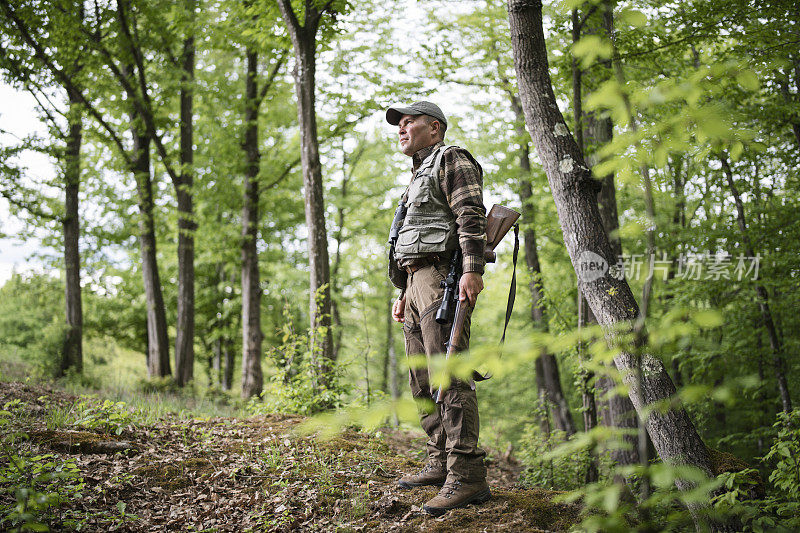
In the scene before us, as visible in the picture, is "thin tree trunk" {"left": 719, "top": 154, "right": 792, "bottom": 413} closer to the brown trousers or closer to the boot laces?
the brown trousers

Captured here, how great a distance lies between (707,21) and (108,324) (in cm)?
2106

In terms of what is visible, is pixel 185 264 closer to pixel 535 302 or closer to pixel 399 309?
pixel 535 302

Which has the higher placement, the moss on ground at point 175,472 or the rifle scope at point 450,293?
the rifle scope at point 450,293

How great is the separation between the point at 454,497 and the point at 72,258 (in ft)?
A: 38.7

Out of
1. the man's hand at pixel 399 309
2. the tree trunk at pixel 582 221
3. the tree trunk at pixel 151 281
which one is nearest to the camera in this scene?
the tree trunk at pixel 582 221

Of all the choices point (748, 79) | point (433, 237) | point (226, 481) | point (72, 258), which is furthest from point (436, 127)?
point (72, 258)

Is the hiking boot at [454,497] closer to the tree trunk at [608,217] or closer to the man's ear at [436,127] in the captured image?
the man's ear at [436,127]

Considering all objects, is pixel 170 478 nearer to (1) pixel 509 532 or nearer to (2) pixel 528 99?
(1) pixel 509 532

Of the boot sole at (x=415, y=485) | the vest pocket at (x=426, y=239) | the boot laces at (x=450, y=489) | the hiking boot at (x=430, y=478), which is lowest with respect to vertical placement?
the boot sole at (x=415, y=485)

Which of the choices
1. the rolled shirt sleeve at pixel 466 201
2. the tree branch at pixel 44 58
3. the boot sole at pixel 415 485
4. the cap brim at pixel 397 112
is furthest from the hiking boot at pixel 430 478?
the tree branch at pixel 44 58

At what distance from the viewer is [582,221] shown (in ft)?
11.7

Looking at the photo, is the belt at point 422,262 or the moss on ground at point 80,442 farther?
the moss on ground at point 80,442

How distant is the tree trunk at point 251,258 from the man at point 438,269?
7.99m

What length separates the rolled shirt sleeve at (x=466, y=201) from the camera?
343 cm
